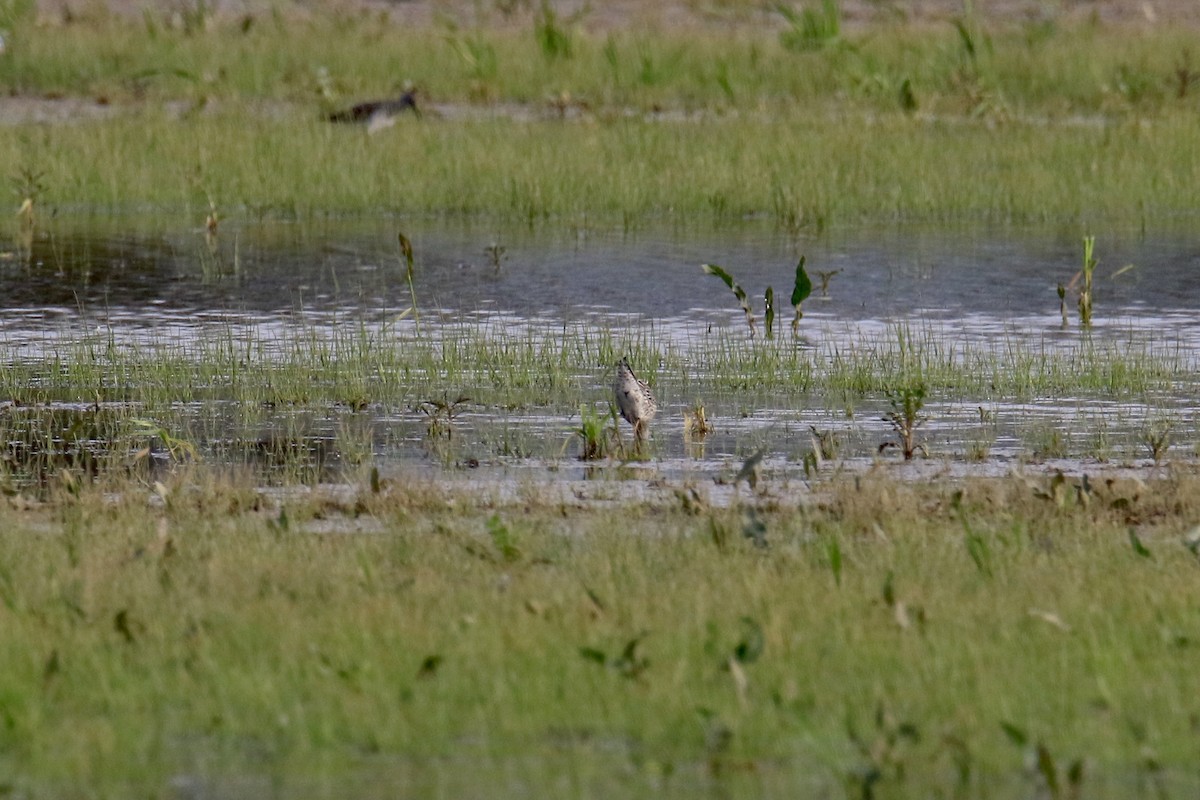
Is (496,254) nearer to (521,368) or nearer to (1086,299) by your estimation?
(521,368)

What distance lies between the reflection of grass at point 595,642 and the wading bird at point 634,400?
1837 mm

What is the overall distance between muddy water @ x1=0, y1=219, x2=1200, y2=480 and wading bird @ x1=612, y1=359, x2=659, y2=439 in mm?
187

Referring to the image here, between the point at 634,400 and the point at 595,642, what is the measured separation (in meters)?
3.82

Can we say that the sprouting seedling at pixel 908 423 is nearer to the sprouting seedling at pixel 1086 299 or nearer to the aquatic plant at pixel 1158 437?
the aquatic plant at pixel 1158 437

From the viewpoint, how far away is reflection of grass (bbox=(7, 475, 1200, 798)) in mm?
5578

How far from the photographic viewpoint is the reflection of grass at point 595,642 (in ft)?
18.3

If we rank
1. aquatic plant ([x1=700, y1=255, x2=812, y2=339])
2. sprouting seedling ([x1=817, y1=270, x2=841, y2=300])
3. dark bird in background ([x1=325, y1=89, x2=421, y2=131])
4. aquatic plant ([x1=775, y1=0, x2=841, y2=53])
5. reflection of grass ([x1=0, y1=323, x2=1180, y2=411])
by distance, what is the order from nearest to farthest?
reflection of grass ([x1=0, y1=323, x2=1180, y2=411]) → aquatic plant ([x1=700, y1=255, x2=812, y2=339]) → sprouting seedling ([x1=817, y1=270, x2=841, y2=300]) → dark bird in background ([x1=325, y1=89, x2=421, y2=131]) → aquatic plant ([x1=775, y1=0, x2=841, y2=53])

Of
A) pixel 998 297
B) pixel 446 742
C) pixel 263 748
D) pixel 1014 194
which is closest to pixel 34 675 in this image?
pixel 263 748

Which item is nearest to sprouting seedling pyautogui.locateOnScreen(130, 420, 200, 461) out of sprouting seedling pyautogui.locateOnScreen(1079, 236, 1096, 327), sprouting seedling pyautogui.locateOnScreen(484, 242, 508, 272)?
sprouting seedling pyautogui.locateOnScreen(1079, 236, 1096, 327)

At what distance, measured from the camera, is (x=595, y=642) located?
6367 millimetres

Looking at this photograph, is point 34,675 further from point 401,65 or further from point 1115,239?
point 401,65

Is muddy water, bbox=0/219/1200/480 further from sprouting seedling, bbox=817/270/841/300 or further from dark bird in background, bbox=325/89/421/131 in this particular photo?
dark bird in background, bbox=325/89/421/131

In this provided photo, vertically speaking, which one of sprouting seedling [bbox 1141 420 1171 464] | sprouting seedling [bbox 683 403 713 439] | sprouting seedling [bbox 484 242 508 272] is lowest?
sprouting seedling [bbox 1141 420 1171 464]

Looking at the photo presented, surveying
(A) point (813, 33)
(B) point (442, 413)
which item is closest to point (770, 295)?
(B) point (442, 413)
